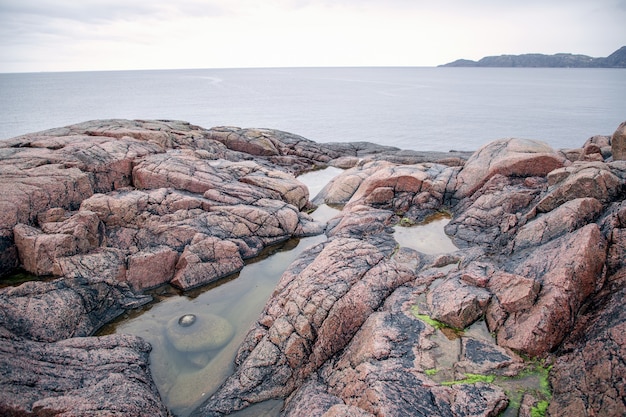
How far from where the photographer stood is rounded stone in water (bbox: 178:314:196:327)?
48.8ft

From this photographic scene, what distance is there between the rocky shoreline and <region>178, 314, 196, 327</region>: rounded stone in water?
6.13 feet

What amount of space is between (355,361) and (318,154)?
34.0 m

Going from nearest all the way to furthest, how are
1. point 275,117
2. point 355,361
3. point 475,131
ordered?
1. point 355,361
2. point 475,131
3. point 275,117

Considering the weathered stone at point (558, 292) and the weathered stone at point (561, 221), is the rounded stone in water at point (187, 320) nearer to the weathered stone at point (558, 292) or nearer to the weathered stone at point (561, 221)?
the weathered stone at point (558, 292)

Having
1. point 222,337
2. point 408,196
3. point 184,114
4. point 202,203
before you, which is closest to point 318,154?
point 408,196

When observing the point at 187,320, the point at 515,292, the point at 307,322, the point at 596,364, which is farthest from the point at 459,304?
the point at 187,320

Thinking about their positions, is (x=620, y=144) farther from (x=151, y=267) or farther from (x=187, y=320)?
(x=151, y=267)

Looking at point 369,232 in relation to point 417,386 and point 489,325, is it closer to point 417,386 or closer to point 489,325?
point 489,325

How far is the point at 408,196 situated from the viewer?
2430cm

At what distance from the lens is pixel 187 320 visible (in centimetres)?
1505

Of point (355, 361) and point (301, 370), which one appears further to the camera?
point (301, 370)

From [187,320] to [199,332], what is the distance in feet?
3.21

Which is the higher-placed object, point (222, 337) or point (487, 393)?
point (487, 393)

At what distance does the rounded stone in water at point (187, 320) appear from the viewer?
14.9m
